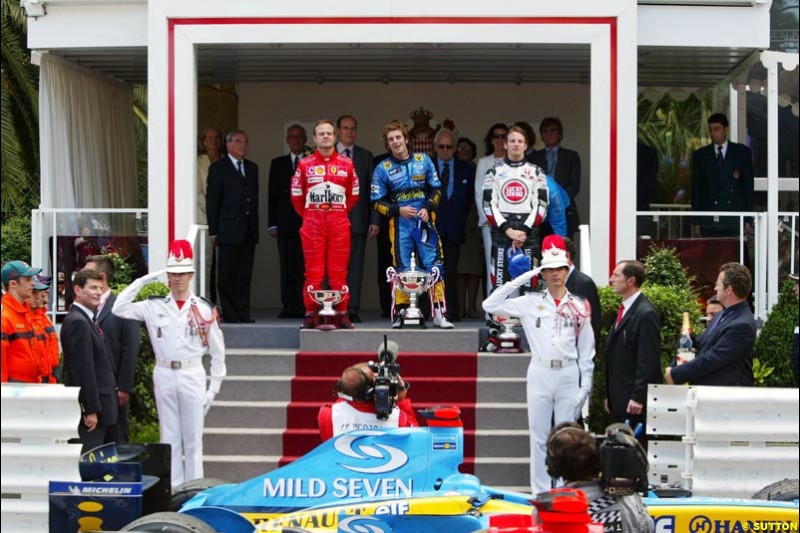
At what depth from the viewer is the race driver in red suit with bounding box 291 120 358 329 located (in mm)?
12438

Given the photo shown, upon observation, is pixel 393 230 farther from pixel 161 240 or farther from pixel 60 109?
pixel 60 109

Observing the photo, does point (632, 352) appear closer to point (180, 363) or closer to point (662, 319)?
point (662, 319)

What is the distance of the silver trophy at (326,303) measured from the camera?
12547mm

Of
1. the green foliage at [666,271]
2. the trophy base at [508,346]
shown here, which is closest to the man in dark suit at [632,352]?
the green foliage at [666,271]

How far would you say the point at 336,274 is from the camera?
12562 mm

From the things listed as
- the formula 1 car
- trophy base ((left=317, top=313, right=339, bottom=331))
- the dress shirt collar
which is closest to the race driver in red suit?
trophy base ((left=317, top=313, right=339, bottom=331))

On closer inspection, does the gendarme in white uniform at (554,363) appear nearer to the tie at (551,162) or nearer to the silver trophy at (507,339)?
the silver trophy at (507,339)

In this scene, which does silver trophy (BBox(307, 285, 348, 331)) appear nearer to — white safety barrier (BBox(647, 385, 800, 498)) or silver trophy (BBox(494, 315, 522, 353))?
silver trophy (BBox(494, 315, 522, 353))

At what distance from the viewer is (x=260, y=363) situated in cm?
1245

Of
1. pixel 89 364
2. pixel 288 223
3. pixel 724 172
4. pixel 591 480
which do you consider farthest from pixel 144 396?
pixel 724 172

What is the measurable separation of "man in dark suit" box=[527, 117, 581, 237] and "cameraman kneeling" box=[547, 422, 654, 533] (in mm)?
8362

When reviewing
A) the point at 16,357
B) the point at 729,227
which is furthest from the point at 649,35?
the point at 16,357

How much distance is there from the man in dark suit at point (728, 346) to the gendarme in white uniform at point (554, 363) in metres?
0.79

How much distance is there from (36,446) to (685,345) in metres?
5.30
